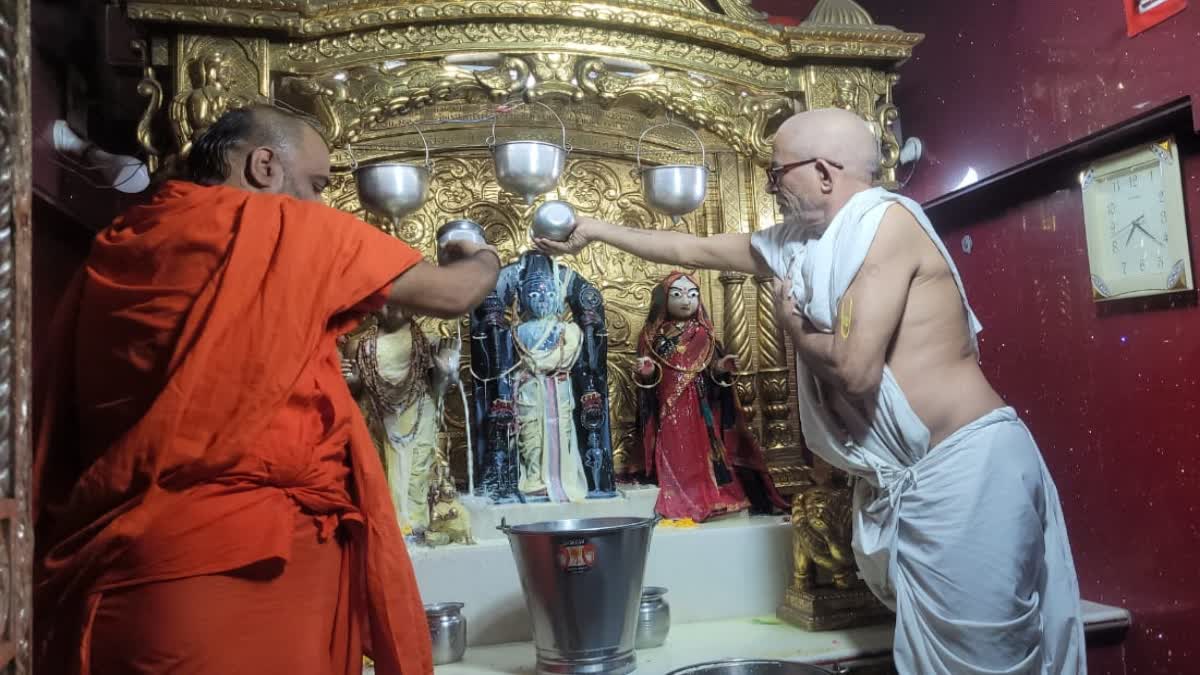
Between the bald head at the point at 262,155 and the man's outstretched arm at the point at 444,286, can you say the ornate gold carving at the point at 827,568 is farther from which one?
the bald head at the point at 262,155


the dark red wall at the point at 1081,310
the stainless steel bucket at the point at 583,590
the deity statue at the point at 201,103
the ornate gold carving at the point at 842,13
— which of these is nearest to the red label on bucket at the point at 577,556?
the stainless steel bucket at the point at 583,590

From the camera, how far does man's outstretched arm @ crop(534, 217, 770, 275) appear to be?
2.79 meters

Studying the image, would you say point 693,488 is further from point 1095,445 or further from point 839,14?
point 839,14

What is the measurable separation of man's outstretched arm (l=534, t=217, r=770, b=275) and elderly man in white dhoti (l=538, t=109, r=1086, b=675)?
0.38 metres

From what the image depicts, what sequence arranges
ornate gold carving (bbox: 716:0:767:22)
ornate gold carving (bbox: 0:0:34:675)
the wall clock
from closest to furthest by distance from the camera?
ornate gold carving (bbox: 0:0:34:675) → the wall clock → ornate gold carving (bbox: 716:0:767:22)

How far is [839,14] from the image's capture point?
11.0 ft

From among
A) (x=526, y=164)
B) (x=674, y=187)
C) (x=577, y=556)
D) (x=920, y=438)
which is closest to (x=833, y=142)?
(x=674, y=187)

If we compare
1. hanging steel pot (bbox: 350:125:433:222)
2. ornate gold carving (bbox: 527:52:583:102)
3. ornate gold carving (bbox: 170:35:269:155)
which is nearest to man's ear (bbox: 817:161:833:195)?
ornate gold carving (bbox: 527:52:583:102)

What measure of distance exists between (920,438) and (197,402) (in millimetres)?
1558

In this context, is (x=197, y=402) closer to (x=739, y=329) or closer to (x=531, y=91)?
(x=531, y=91)

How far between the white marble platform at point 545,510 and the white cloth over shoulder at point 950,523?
3.02ft

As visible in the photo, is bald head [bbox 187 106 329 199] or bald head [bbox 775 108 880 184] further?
bald head [bbox 775 108 880 184]

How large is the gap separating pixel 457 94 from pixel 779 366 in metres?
1.44

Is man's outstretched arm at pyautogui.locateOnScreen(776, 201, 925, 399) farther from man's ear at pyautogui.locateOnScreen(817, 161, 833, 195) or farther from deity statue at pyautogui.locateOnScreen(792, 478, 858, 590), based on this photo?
deity statue at pyautogui.locateOnScreen(792, 478, 858, 590)
